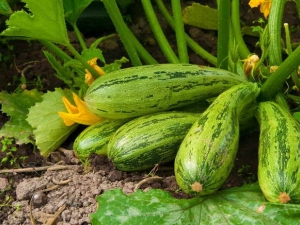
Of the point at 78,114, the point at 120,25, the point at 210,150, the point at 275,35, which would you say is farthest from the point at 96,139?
the point at 275,35

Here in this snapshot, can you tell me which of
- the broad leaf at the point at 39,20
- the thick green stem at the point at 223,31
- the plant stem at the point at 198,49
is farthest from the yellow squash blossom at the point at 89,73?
the plant stem at the point at 198,49

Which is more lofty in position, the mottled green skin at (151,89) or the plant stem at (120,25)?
the plant stem at (120,25)

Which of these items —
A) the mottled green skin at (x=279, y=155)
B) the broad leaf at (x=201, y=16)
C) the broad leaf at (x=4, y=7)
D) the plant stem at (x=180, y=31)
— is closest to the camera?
the mottled green skin at (x=279, y=155)

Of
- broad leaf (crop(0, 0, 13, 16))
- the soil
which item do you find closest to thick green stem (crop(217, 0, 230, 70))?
the soil

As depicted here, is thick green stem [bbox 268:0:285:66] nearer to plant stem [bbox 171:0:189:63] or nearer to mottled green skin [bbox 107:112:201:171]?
plant stem [bbox 171:0:189:63]

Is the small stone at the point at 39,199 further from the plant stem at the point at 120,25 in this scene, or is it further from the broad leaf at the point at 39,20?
the plant stem at the point at 120,25

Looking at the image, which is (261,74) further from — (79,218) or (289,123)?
(79,218)
